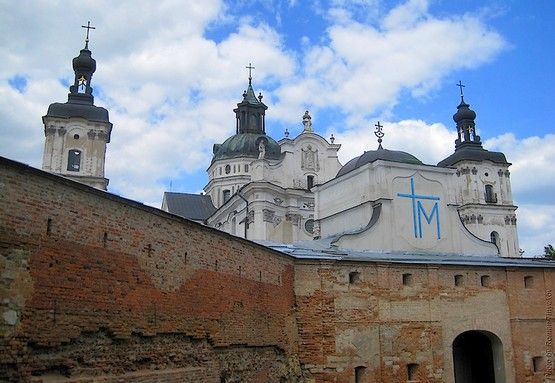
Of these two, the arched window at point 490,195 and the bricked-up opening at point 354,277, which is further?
the arched window at point 490,195

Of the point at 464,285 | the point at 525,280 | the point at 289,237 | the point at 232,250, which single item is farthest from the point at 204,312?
Result: the point at 289,237

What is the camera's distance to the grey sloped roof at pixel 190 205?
5484cm

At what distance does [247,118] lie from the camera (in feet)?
192

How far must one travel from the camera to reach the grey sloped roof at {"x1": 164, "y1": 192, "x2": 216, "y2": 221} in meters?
54.8

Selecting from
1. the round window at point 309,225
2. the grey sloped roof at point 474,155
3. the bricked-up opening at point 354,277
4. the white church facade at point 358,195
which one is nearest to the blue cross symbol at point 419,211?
the white church facade at point 358,195

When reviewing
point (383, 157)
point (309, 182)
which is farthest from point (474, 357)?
point (309, 182)

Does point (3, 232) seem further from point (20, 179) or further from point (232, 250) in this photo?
point (232, 250)

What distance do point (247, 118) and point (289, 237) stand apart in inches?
1199

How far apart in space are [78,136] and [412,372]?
33.0 meters

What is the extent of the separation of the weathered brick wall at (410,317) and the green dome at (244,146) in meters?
35.0

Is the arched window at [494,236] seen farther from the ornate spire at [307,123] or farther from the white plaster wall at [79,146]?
the white plaster wall at [79,146]

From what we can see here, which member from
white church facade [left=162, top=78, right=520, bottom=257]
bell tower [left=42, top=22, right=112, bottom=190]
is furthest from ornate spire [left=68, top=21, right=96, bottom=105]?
white church facade [left=162, top=78, right=520, bottom=257]

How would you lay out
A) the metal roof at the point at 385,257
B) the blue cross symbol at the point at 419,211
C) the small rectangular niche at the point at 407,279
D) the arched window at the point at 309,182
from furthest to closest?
the arched window at the point at 309,182, the blue cross symbol at the point at 419,211, the small rectangular niche at the point at 407,279, the metal roof at the point at 385,257

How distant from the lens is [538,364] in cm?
2025
